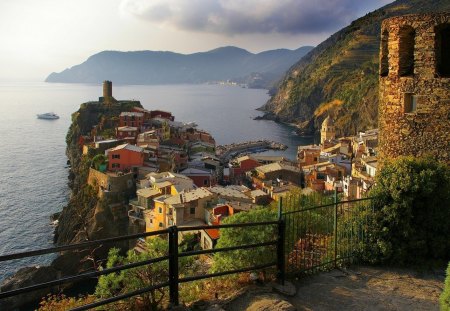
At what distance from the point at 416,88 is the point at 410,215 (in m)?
3.26

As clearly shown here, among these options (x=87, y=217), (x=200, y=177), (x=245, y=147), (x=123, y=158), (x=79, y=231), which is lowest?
(x=79, y=231)

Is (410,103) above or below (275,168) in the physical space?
above

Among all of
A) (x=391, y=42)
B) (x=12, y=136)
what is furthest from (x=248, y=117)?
(x=391, y=42)

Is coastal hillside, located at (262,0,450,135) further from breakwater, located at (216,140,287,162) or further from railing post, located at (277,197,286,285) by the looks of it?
railing post, located at (277,197,286,285)

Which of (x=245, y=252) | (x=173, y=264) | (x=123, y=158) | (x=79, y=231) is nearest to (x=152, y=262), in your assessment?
(x=173, y=264)

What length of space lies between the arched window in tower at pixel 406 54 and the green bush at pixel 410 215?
9.63 feet

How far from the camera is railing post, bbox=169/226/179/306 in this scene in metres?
5.84

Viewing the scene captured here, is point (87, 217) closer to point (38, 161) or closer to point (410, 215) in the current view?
point (38, 161)

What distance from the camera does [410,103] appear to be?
10.7 m

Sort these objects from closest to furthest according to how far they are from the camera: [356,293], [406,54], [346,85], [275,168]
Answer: [356,293] → [406,54] → [275,168] → [346,85]

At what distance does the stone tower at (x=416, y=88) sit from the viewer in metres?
10.2

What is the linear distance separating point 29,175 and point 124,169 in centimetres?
2332

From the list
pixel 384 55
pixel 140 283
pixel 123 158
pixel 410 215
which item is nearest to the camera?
pixel 140 283

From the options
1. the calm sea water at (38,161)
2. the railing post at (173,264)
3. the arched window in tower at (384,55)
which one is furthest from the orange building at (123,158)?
the railing post at (173,264)
